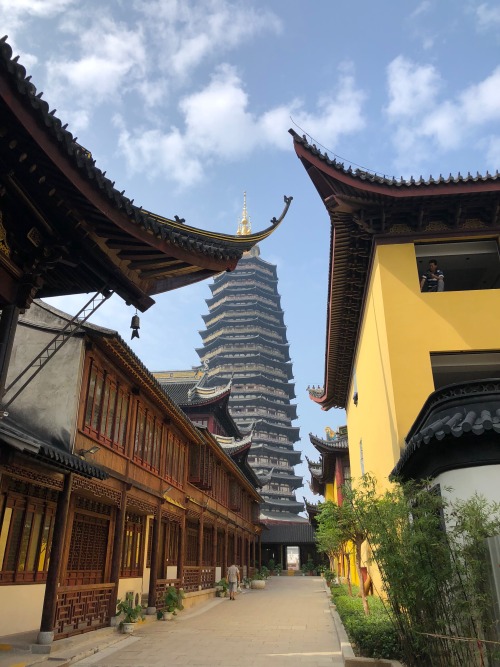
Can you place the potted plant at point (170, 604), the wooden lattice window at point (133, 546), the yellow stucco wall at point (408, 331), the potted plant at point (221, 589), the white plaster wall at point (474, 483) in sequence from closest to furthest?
the white plaster wall at point (474, 483) < the yellow stucco wall at point (408, 331) < the potted plant at point (170, 604) < the wooden lattice window at point (133, 546) < the potted plant at point (221, 589)

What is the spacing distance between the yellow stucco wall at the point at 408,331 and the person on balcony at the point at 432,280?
1.46 feet

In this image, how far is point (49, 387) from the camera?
1012cm

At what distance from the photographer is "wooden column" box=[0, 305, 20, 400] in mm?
5445

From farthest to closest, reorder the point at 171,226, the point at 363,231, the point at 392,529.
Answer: the point at 363,231, the point at 171,226, the point at 392,529

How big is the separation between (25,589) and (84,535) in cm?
238

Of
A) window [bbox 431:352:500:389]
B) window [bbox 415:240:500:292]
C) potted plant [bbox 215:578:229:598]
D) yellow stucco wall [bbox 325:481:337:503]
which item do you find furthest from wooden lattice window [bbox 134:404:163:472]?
yellow stucco wall [bbox 325:481:337:503]

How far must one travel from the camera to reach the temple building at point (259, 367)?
60.7 metres

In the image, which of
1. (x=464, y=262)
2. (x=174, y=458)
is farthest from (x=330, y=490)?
(x=464, y=262)

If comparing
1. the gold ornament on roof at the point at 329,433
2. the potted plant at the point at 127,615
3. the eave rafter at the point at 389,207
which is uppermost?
the gold ornament on roof at the point at 329,433

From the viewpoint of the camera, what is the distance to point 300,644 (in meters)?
10.3

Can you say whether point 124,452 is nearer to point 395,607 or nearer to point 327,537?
Answer: point 327,537

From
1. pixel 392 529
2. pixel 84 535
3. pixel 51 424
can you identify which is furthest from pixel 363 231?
pixel 84 535

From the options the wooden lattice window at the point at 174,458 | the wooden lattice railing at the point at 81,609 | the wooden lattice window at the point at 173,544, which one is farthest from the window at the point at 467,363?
the wooden lattice window at the point at 173,544

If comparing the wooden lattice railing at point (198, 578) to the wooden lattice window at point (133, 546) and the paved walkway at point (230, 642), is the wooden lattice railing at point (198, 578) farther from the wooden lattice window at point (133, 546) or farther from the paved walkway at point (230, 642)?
the wooden lattice window at point (133, 546)
